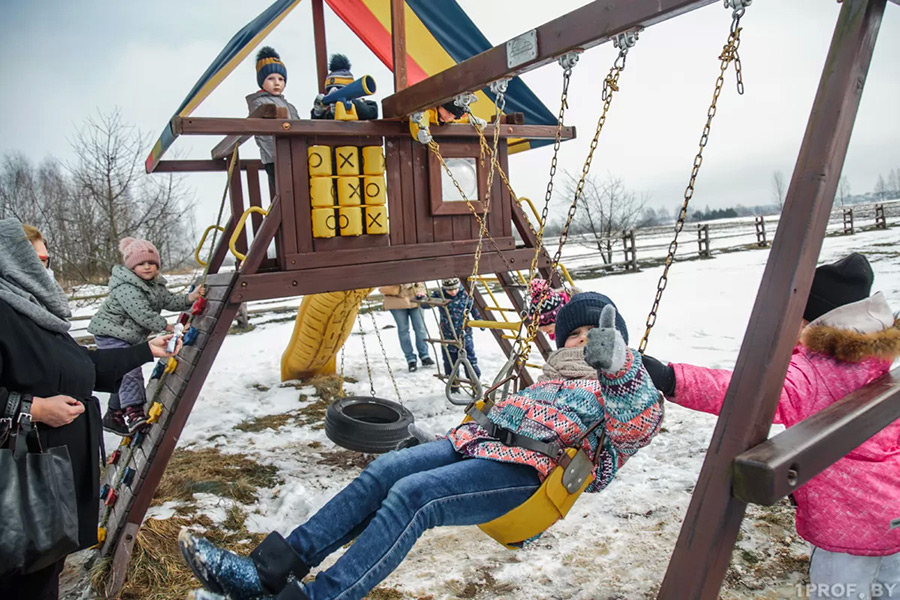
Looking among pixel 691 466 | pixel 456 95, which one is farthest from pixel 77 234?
pixel 691 466

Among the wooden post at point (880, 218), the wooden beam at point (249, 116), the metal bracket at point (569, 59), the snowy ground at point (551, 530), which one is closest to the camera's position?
the metal bracket at point (569, 59)

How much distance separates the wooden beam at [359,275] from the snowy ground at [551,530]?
134 cm

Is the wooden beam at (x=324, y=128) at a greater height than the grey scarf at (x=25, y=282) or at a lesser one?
greater

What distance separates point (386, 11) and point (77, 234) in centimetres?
974

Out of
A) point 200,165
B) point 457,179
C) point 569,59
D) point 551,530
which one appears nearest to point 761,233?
point 457,179

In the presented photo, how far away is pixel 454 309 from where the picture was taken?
6.62 meters

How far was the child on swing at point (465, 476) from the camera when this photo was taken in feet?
5.96

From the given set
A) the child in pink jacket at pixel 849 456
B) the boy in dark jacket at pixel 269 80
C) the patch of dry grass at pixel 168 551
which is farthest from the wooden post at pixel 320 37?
the child in pink jacket at pixel 849 456

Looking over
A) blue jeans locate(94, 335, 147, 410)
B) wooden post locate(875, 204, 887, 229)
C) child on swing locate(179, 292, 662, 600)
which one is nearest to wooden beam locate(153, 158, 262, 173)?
blue jeans locate(94, 335, 147, 410)

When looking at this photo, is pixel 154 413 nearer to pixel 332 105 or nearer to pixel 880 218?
pixel 332 105

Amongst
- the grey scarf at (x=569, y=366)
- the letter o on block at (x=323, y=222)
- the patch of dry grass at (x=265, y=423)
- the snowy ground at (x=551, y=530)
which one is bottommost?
the patch of dry grass at (x=265, y=423)

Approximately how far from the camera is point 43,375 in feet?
6.57

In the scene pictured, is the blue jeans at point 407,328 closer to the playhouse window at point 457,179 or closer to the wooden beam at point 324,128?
the playhouse window at point 457,179

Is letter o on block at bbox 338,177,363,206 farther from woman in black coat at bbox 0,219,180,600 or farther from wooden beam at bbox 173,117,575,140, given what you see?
woman in black coat at bbox 0,219,180,600
